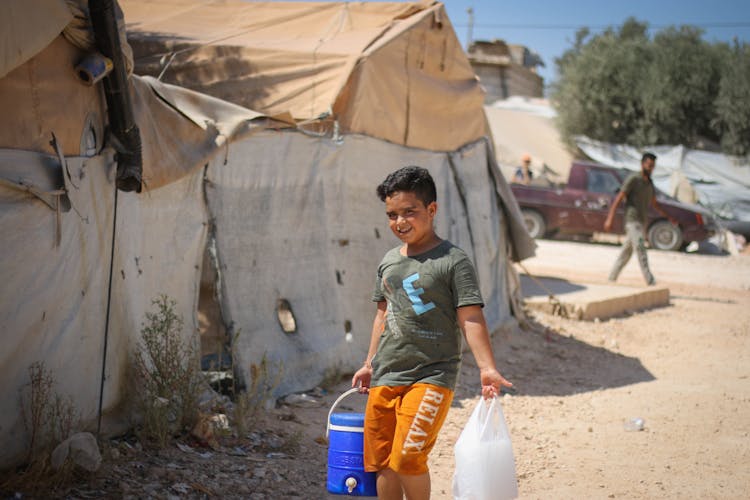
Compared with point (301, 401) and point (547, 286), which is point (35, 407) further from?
point (547, 286)

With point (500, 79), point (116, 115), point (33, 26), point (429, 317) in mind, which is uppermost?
point (500, 79)

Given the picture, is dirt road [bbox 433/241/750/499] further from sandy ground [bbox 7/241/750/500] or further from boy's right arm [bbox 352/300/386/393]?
boy's right arm [bbox 352/300/386/393]

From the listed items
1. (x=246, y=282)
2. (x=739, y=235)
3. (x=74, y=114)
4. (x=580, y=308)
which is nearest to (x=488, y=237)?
(x=580, y=308)

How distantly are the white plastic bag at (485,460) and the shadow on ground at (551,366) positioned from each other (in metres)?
3.55

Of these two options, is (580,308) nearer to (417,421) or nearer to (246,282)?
(246,282)

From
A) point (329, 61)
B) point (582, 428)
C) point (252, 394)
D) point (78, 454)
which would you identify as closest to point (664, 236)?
point (329, 61)

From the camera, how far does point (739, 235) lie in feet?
70.1

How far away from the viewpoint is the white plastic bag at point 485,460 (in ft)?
11.2

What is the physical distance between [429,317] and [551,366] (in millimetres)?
5371

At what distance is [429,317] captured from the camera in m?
3.53

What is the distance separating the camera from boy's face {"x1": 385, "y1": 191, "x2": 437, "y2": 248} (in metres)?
3.58

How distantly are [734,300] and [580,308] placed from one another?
3.62 metres

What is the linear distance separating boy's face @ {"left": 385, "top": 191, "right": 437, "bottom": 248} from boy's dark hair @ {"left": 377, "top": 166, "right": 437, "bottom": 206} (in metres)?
0.02

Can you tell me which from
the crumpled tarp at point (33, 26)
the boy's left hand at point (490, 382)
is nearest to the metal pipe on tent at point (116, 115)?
the crumpled tarp at point (33, 26)
